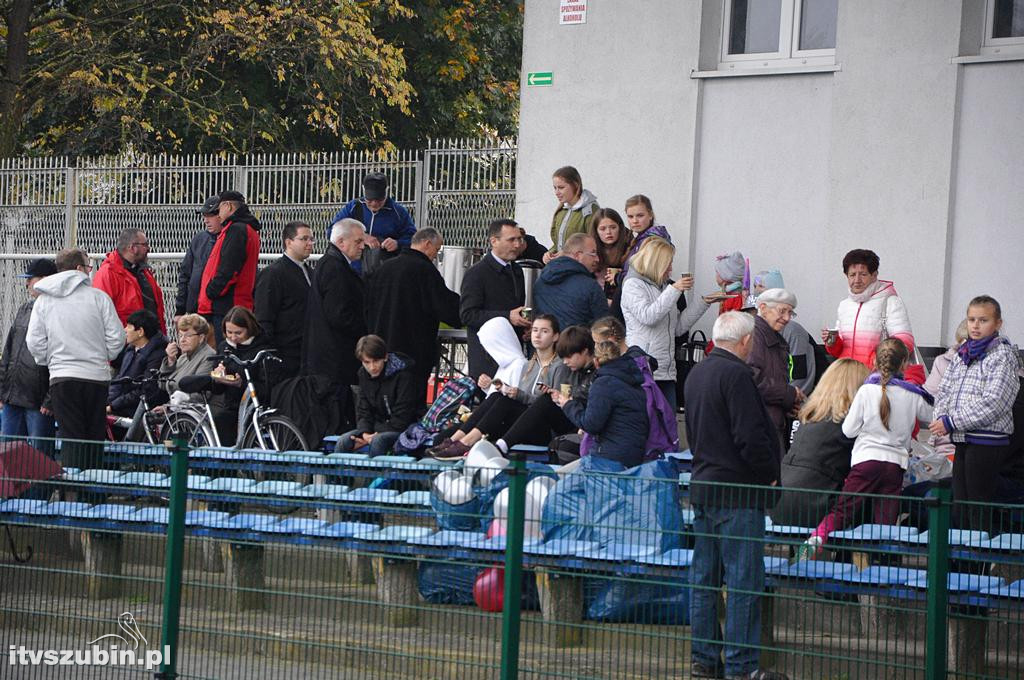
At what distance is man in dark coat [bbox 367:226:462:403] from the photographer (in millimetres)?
12344

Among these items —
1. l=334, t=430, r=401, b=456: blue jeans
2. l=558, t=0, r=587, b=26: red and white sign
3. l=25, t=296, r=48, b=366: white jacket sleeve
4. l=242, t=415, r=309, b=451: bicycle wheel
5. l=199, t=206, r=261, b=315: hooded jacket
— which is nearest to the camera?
l=334, t=430, r=401, b=456: blue jeans

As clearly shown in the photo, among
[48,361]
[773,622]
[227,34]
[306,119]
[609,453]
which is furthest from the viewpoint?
[306,119]

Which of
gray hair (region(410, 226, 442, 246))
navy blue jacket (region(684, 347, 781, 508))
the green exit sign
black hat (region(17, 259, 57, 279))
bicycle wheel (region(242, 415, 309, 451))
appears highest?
the green exit sign

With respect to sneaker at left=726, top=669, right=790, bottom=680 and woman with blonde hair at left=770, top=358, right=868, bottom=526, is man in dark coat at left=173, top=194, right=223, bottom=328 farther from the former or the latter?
sneaker at left=726, top=669, right=790, bottom=680

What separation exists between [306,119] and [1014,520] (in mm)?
22099

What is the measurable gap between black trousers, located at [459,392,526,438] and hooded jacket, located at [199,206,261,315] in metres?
3.37

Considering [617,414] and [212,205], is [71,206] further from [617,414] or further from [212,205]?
[617,414]

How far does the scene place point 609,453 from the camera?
954 centimetres

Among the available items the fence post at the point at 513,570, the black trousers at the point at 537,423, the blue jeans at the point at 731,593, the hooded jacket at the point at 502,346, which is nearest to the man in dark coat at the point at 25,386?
the hooded jacket at the point at 502,346

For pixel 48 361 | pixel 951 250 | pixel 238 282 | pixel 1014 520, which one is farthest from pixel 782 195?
pixel 1014 520

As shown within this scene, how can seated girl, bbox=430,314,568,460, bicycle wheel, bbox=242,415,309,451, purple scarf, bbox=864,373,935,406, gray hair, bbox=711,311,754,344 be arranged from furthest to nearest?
bicycle wheel, bbox=242,415,309,451
seated girl, bbox=430,314,568,460
purple scarf, bbox=864,373,935,406
gray hair, bbox=711,311,754,344

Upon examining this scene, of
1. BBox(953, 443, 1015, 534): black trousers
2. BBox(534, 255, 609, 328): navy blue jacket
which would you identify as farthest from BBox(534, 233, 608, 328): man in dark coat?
BBox(953, 443, 1015, 534): black trousers

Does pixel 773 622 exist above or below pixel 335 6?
below

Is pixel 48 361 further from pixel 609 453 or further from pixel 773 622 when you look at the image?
pixel 773 622
